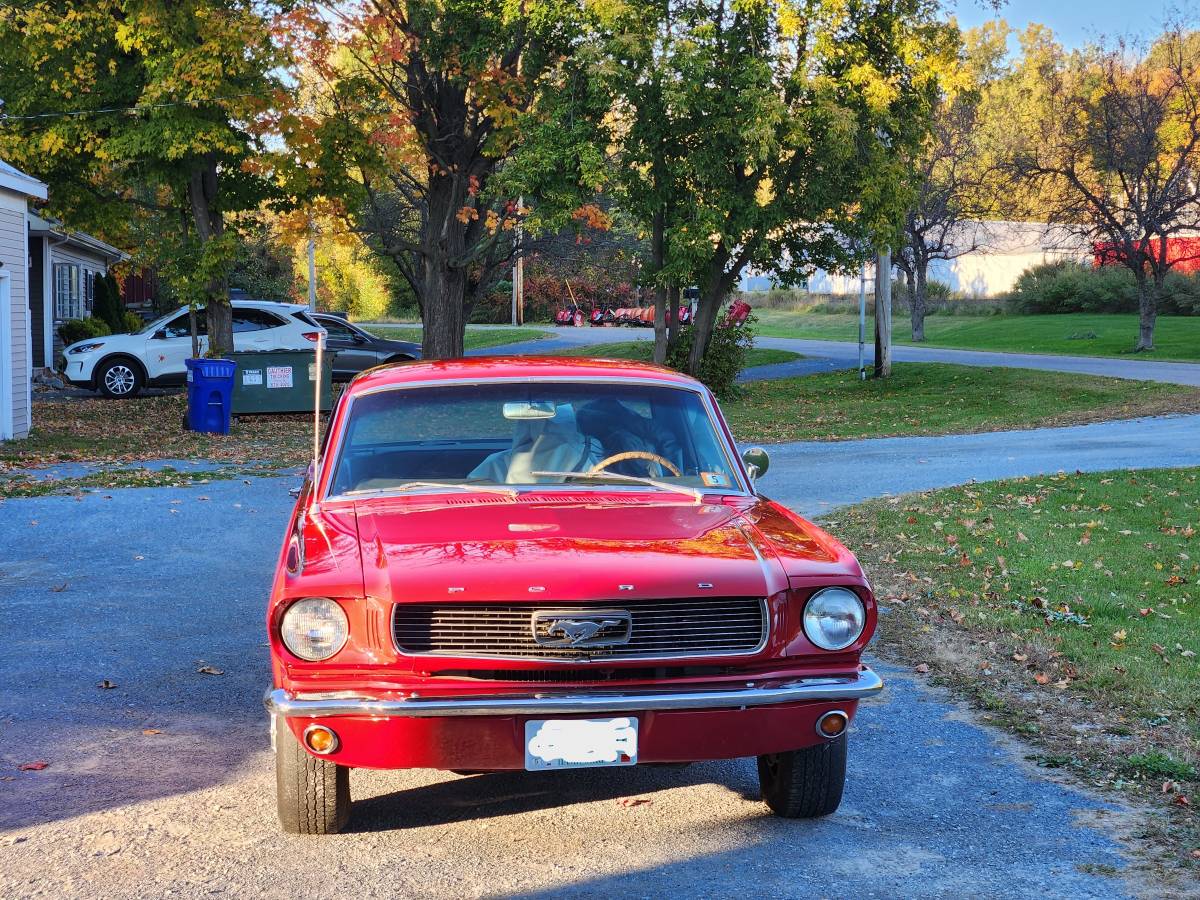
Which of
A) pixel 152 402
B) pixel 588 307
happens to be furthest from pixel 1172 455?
pixel 588 307

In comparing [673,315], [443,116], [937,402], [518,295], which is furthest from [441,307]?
[518,295]

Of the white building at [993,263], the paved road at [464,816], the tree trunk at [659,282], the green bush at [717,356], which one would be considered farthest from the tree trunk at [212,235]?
the white building at [993,263]

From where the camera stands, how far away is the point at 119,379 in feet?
88.8

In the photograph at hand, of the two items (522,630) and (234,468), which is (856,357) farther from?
(522,630)

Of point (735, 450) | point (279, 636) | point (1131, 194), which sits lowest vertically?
point (279, 636)

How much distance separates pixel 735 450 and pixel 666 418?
1.10ft

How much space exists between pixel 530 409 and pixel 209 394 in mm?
16336

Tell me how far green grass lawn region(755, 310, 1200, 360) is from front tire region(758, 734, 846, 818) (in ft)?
106

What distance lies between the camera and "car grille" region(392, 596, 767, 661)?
166 inches

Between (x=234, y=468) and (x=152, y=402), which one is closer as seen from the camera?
(x=234, y=468)

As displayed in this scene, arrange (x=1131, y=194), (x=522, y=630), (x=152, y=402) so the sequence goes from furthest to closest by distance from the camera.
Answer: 1. (x=1131, y=194)
2. (x=152, y=402)
3. (x=522, y=630)

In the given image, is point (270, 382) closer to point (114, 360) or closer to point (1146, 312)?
point (114, 360)

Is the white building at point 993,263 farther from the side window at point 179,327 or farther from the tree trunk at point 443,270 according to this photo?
the side window at point 179,327

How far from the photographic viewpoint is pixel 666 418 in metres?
5.82
